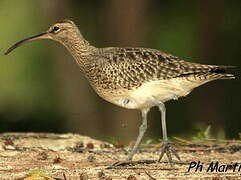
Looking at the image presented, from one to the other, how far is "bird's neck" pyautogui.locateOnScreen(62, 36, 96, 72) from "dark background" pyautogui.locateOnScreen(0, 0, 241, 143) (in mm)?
6827

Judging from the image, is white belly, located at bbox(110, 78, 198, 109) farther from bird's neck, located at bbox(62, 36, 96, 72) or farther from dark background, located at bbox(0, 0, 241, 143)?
dark background, located at bbox(0, 0, 241, 143)

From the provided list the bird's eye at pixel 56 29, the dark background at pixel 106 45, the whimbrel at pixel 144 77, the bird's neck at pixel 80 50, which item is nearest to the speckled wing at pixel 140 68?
the whimbrel at pixel 144 77

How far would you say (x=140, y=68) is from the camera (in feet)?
31.8

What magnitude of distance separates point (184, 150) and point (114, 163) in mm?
1424

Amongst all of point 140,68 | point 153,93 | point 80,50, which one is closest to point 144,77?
point 140,68

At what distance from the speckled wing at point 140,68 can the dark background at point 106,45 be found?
24.9ft

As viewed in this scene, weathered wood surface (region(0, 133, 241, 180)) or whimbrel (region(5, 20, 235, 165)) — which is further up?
whimbrel (region(5, 20, 235, 165))

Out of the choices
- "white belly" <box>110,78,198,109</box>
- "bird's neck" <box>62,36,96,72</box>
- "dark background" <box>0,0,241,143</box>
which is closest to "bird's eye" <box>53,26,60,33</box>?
"bird's neck" <box>62,36,96,72</box>

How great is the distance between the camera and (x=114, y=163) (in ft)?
29.1

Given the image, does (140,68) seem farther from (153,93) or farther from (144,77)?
(153,93)

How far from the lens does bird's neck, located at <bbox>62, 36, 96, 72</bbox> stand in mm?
10133

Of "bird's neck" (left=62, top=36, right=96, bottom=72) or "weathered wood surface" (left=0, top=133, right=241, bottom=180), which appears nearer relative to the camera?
"weathered wood surface" (left=0, top=133, right=241, bottom=180)

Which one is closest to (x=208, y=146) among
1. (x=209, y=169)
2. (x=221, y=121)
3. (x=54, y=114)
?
(x=209, y=169)

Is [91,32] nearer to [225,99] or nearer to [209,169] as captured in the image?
[225,99]
